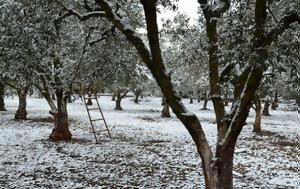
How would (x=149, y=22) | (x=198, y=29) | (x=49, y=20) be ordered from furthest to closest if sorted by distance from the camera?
(x=198, y=29), (x=49, y=20), (x=149, y=22)

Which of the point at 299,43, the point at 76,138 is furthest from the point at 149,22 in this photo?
the point at 76,138

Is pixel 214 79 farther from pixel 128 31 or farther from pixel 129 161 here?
pixel 129 161

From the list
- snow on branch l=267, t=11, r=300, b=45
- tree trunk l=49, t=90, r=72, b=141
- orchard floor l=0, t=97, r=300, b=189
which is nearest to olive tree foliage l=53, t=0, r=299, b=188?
snow on branch l=267, t=11, r=300, b=45

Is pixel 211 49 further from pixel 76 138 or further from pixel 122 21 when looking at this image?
pixel 76 138

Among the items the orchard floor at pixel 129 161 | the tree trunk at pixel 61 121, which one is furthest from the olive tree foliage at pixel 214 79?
the tree trunk at pixel 61 121

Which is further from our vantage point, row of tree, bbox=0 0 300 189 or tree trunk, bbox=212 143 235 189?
tree trunk, bbox=212 143 235 189

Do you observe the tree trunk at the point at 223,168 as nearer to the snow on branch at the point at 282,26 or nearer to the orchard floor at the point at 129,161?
the snow on branch at the point at 282,26

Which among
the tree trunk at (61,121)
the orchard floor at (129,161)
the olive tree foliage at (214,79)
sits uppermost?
the olive tree foliage at (214,79)

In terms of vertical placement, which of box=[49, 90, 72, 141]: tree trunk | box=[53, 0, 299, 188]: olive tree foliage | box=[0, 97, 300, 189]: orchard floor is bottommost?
box=[0, 97, 300, 189]: orchard floor

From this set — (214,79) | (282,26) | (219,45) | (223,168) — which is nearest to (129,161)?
(223,168)

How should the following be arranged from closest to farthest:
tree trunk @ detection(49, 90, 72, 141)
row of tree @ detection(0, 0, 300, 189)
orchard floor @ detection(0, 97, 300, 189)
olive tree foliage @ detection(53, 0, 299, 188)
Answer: row of tree @ detection(0, 0, 300, 189) → olive tree foliage @ detection(53, 0, 299, 188) → orchard floor @ detection(0, 97, 300, 189) → tree trunk @ detection(49, 90, 72, 141)

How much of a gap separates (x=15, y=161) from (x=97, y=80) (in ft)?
15.5

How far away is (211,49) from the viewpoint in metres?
8.25

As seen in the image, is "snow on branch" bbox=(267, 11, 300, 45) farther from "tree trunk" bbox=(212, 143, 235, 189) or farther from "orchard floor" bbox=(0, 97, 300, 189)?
"orchard floor" bbox=(0, 97, 300, 189)
